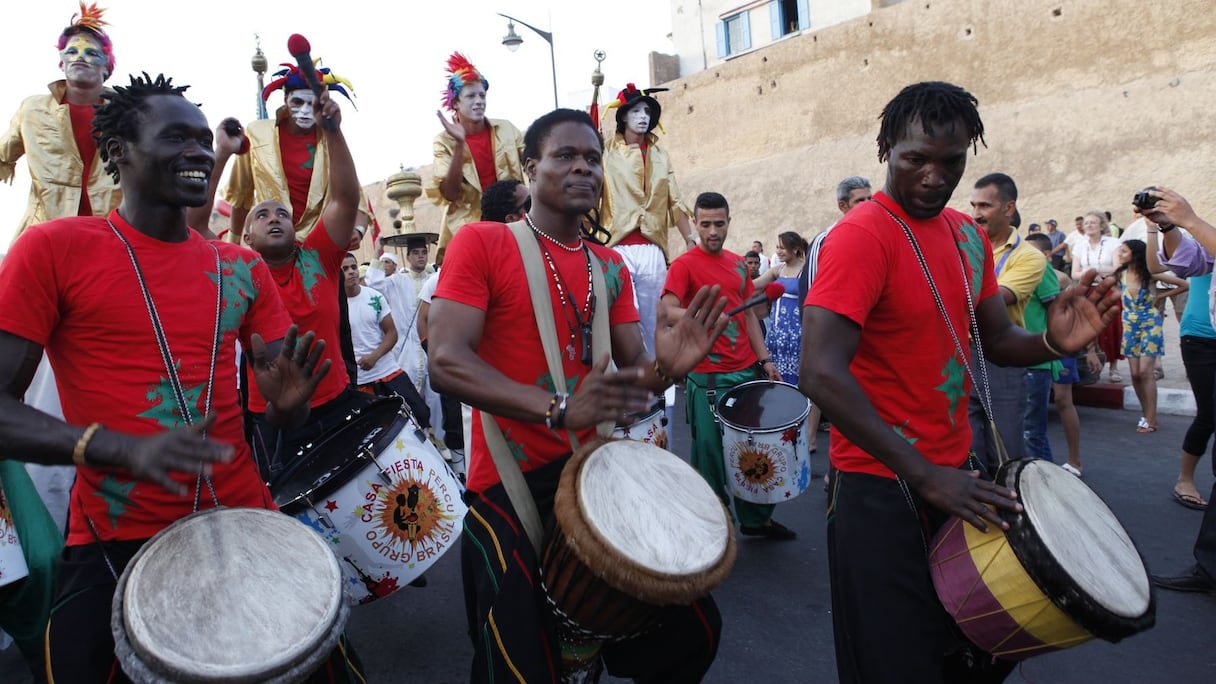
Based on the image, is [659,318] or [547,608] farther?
[659,318]

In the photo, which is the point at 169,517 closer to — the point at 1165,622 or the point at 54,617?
the point at 54,617

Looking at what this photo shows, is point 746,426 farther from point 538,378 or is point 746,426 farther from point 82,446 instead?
point 82,446

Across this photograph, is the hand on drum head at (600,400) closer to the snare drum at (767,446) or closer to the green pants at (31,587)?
the green pants at (31,587)

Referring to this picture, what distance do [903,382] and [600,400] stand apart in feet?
3.06

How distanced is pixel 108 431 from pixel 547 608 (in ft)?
3.82

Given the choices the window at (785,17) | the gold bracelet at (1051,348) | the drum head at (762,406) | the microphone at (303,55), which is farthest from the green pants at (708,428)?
the window at (785,17)

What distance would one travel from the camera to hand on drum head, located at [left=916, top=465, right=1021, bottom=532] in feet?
6.86

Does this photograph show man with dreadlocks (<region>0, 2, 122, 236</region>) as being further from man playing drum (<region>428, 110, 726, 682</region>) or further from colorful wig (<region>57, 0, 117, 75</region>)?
man playing drum (<region>428, 110, 726, 682</region>)

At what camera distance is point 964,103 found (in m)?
2.45

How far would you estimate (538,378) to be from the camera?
2.44m

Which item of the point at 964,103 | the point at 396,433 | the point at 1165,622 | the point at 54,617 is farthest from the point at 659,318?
the point at 1165,622

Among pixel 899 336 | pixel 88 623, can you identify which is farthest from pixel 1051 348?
pixel 88 623

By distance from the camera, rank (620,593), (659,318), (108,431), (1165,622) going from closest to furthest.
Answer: (108,431) → (620,593) → (659,318) → (1165,622)


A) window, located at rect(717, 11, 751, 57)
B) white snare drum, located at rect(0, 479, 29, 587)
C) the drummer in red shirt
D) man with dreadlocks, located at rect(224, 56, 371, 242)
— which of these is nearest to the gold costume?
man with dreadlocks, located at rect(224, 56, 371, 242)
